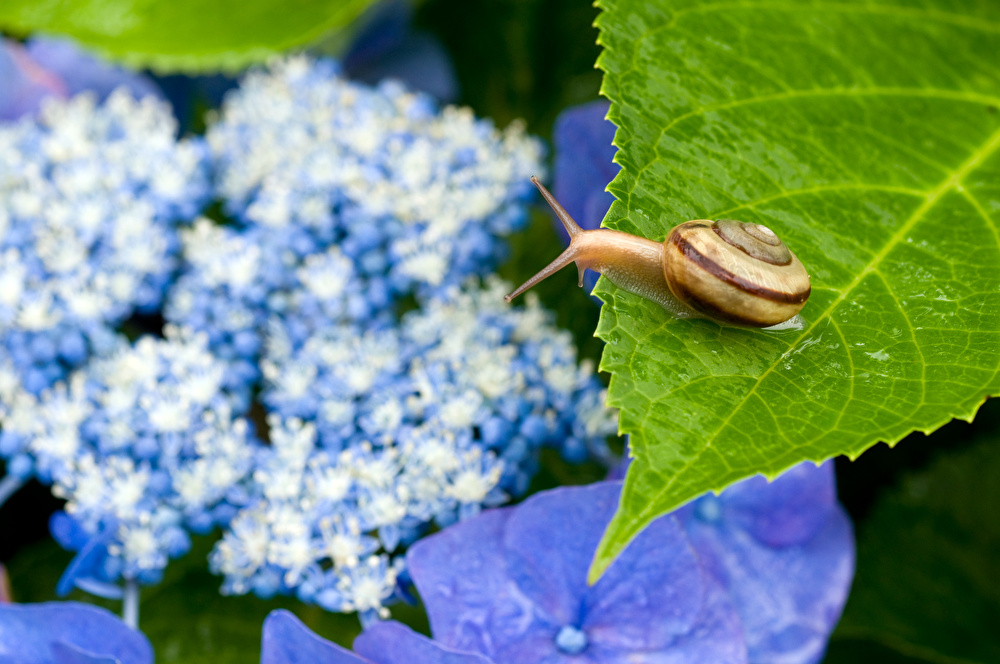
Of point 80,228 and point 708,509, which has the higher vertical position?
point 80,228

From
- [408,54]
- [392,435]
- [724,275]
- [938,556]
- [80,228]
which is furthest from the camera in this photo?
[408,54]

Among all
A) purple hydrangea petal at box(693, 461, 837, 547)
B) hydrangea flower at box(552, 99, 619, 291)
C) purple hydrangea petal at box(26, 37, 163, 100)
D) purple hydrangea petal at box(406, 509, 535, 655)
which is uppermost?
purple hydrangea petal at box(26, 37, 163, 100)

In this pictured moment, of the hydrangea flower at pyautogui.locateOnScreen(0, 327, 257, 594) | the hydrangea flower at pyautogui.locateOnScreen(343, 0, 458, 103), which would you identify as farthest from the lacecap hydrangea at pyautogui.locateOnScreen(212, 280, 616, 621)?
the hydrangea flower at pyautogui.locateOnScreen(343, 0, 458, 103)

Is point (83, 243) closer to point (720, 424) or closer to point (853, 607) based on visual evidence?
point (720, 424)

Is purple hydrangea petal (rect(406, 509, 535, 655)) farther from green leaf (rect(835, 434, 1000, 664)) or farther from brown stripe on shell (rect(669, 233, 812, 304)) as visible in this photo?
green leaf (rect(835, 434, 1000, 664))

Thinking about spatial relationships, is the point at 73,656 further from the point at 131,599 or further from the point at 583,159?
the point at 583,159

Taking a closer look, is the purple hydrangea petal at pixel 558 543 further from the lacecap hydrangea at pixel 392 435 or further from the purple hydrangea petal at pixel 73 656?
the purple hydrangea petal at pixel 73 656

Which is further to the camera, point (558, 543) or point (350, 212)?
point (350, 212)

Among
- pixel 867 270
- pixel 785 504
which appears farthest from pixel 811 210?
pixel 785 504
